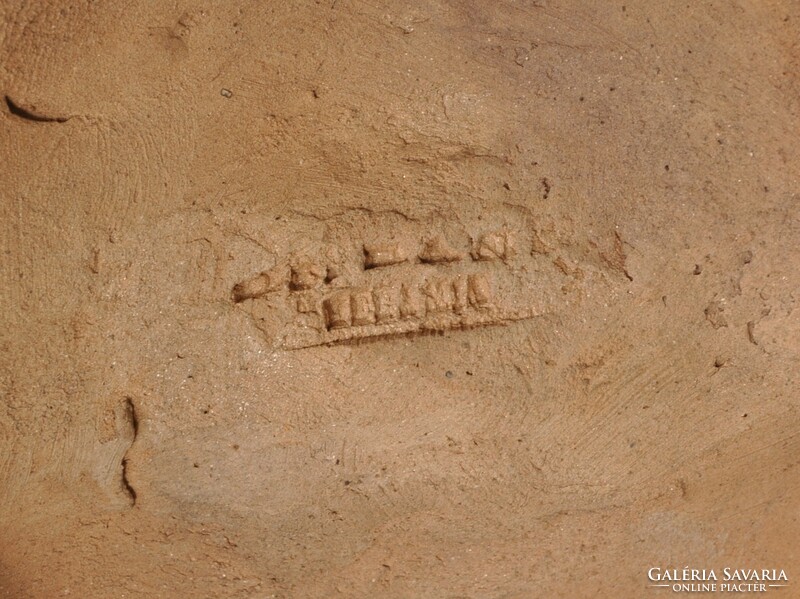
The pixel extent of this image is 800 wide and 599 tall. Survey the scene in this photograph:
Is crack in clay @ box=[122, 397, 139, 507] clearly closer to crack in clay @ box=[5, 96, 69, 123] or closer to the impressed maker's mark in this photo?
the impressed maker's mark

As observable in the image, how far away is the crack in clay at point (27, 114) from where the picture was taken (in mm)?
2199

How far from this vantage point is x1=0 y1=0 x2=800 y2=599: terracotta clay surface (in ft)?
7.14

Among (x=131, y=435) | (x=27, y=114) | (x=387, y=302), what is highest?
(x=27, y=114)

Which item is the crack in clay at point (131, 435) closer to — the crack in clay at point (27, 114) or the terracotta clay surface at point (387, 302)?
the terracotta clay surface at point (387, 302)

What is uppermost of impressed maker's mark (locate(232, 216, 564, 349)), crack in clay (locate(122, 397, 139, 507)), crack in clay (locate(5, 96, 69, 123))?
crack in clay (locate(5, 96, 69, 123))

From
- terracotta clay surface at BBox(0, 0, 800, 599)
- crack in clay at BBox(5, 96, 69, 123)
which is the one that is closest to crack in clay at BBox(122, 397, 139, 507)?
terracotta clay surface at BBox(0, 0, 800, 599)

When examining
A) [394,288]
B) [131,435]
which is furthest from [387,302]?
[131,435]

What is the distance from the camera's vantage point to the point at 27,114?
7.23 ft

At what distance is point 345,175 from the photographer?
7.41 ft

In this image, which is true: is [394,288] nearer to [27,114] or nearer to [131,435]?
[131,435]

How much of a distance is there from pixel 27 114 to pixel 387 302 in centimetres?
130

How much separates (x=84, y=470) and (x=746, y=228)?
7.50ft

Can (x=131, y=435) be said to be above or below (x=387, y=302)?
below

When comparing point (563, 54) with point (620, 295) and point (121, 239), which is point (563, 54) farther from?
point (121, 239)
